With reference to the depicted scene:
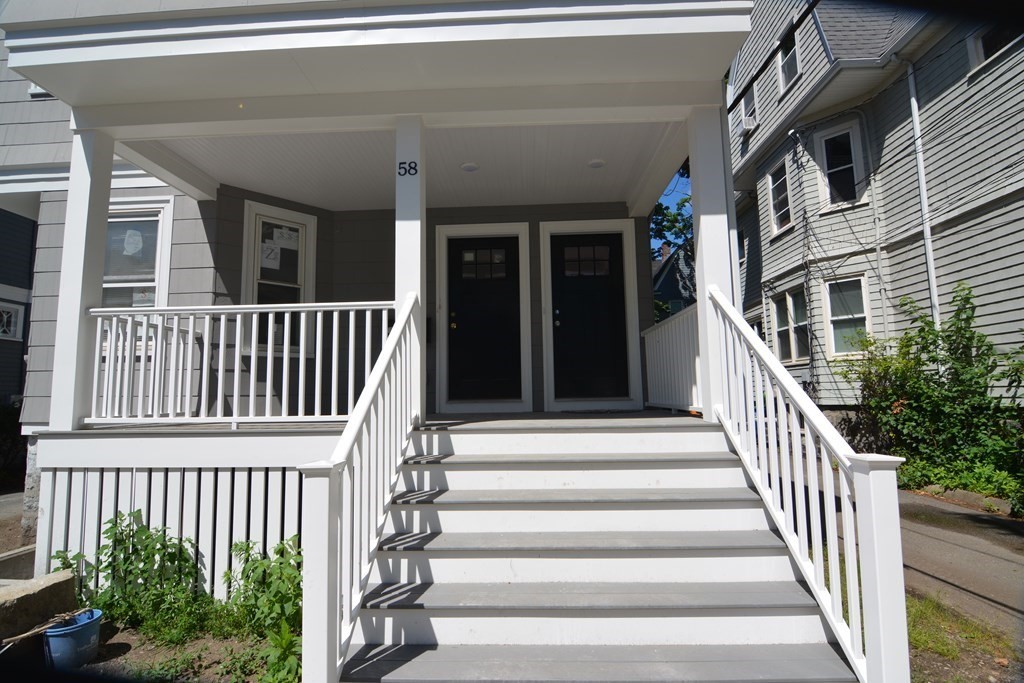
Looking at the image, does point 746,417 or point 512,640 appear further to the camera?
point 746,417

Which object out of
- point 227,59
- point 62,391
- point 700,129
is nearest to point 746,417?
point 700,129

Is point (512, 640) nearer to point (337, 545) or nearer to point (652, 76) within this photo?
point (337, 545)

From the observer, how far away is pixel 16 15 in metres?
3.45

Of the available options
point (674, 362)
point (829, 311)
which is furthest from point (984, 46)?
point (674, 362)

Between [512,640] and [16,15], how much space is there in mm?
4628

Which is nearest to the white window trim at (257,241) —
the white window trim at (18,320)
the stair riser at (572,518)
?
the stair riser at (572,518)

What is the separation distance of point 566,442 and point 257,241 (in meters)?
3.87

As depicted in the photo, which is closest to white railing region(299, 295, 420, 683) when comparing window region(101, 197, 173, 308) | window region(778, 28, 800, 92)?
window region(101, 197, 173, 308)

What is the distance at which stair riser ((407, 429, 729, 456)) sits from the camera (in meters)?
3.45

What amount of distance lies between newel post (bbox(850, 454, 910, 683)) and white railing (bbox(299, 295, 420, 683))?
74.9 inches

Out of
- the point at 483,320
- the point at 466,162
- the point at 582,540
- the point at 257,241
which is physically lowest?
the point at 582,540

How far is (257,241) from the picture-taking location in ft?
18.1

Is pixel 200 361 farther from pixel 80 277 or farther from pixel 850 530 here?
pixel 850 530

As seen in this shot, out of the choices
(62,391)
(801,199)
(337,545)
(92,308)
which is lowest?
(337,545)
